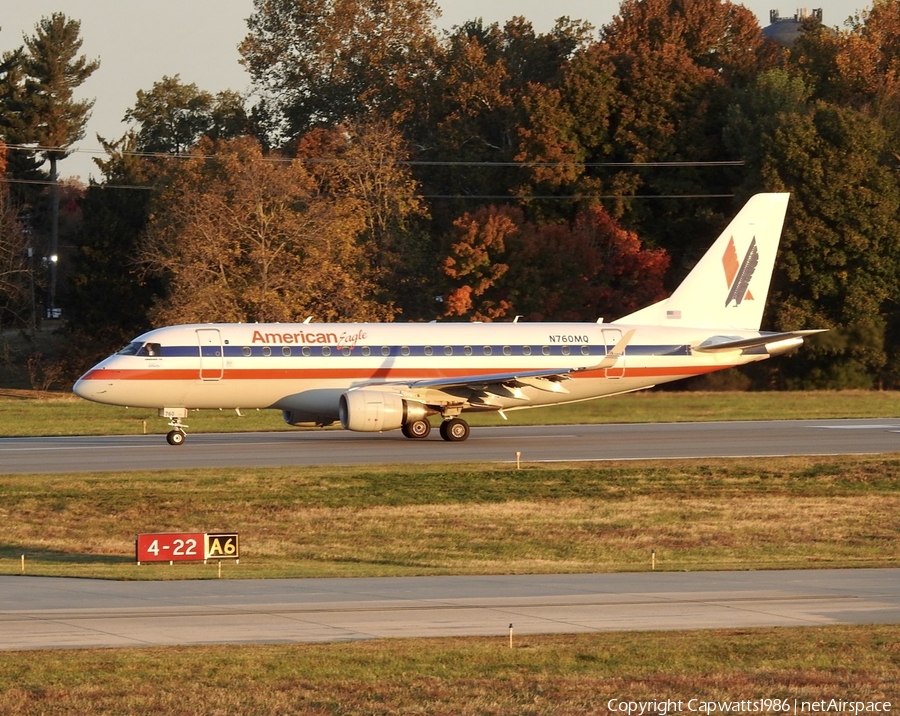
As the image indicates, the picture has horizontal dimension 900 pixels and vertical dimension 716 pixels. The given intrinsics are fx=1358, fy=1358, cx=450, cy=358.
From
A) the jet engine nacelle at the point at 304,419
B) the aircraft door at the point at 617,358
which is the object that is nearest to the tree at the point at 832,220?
the aircraft door at the point at 617,358

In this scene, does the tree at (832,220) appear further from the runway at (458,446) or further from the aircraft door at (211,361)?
the aircraft door at (211,361)

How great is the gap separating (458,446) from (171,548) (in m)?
17.3

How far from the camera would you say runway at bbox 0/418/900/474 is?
32.8 metres

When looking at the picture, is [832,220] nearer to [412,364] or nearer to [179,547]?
[412,364]

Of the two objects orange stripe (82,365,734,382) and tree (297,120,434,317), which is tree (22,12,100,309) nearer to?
A: tree (297,120,434,317)

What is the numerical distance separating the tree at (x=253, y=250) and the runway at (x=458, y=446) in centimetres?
1913

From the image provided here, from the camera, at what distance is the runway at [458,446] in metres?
32.8

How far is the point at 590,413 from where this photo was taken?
3931 cm

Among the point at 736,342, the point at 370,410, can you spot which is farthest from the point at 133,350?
the point at 736,342

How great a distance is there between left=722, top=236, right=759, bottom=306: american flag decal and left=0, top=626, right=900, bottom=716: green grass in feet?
97.4

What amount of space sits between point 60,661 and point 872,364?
49336 mm

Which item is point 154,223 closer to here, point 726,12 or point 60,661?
point 726,12

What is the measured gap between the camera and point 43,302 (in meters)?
91.2

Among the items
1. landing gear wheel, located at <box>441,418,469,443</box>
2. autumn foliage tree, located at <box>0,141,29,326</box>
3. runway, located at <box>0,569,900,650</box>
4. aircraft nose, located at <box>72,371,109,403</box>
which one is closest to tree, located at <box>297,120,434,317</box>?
autumn foliage tree, located at <box>0,141,29,326</box>
